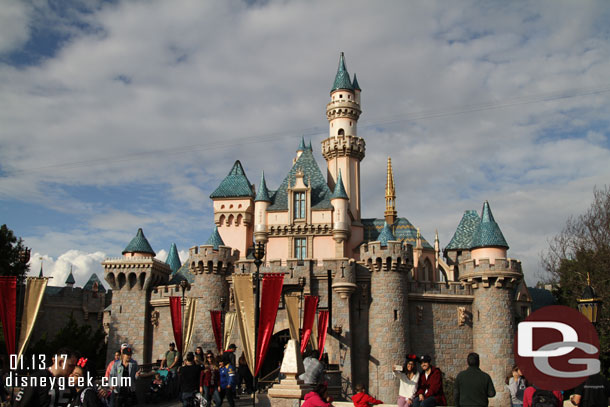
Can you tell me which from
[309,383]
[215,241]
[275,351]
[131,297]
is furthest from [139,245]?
[309,383]

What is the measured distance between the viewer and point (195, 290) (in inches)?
1284

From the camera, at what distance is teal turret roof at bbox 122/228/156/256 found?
36156mm

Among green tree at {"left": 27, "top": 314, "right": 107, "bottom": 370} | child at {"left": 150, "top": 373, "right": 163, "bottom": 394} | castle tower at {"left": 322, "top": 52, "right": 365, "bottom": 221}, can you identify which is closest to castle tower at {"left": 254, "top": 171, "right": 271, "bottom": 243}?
castle tower at {"left": 322, "top": 52, "right": 365, "bottom": 221}

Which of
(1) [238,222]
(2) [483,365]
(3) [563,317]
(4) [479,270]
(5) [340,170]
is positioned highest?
(5) [340,170]

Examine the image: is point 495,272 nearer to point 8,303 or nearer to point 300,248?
point 300,248

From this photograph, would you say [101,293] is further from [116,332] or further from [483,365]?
[483,365]

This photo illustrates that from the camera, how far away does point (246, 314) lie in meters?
16.7

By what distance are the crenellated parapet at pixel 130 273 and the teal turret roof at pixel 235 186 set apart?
7117mm

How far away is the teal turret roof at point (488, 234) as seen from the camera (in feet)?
108

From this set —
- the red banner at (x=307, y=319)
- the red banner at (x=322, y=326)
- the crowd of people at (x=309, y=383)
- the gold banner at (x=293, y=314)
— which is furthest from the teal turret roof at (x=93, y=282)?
the crowd of people at (x=309, y=383)

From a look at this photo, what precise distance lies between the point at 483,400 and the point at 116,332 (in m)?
29.0

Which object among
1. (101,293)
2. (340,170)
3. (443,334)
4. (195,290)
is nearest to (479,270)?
(443,334)

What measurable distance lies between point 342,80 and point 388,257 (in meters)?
16.6

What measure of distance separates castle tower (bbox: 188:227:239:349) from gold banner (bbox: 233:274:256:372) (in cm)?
1515
